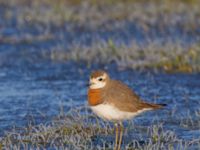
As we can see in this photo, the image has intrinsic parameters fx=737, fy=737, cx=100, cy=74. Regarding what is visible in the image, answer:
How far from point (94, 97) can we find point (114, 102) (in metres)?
0.22

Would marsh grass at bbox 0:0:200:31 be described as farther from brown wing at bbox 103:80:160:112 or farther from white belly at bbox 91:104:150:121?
white belly at bbox 91:104:150:121

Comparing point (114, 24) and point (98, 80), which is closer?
point (98, 80)

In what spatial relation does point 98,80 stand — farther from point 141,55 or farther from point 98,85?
point 141,55

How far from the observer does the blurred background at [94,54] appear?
959 cm

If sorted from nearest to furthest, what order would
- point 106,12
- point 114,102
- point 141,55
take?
point 114,102 → point 141,55 → point 106,12

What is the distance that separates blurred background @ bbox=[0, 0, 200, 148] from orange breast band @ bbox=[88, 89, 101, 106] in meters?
1.09

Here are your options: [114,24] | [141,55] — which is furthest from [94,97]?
[114,24]

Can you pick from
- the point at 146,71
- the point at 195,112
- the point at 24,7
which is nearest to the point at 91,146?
the point at 195,112

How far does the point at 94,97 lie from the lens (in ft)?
25.0

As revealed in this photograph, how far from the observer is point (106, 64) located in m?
12.1

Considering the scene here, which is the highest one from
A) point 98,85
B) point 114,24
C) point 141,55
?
point 114,24

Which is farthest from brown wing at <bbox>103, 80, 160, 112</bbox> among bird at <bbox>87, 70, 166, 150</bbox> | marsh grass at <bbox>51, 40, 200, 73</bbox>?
marsh grass at <bbox>51, 40, 200, 73</bbox>

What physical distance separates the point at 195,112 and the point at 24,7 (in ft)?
28.8

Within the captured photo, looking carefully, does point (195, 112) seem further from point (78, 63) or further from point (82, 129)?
point (78, 63)
